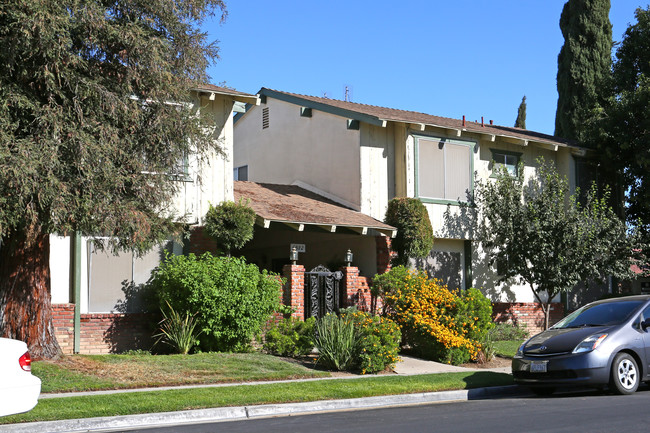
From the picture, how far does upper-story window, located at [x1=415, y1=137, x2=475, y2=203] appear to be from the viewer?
786 inches

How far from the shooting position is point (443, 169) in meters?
20.3

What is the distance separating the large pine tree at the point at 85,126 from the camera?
1036cm

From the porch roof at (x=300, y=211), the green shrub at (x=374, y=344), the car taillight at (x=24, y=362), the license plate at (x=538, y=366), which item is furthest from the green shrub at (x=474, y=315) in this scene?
the car taillight at (x=24, y=362)

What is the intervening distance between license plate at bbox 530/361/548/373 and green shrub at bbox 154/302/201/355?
6.70 m

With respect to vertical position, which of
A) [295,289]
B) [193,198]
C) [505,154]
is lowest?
[295,289]

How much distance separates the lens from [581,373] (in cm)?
1087

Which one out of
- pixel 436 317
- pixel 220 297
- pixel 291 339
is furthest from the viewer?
pixel 436 317

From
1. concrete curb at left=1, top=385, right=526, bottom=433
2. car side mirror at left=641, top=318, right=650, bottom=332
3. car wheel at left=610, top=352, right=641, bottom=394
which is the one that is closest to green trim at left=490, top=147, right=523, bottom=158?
concrete curb at left=1, top=385, right=526, bottom=433

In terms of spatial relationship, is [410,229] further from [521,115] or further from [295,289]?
[521,115]

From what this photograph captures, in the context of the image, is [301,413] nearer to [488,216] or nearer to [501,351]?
[501,351]

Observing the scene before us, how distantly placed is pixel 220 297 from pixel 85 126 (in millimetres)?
4963

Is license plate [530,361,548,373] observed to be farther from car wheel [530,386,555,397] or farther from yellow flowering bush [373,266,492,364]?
yellow flowering bush [373,266,492,364]

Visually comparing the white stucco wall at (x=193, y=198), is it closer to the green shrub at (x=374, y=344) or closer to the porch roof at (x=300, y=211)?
the porch roof at (x=300, y=211)

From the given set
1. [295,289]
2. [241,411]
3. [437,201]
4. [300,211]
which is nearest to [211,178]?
[300,211]
